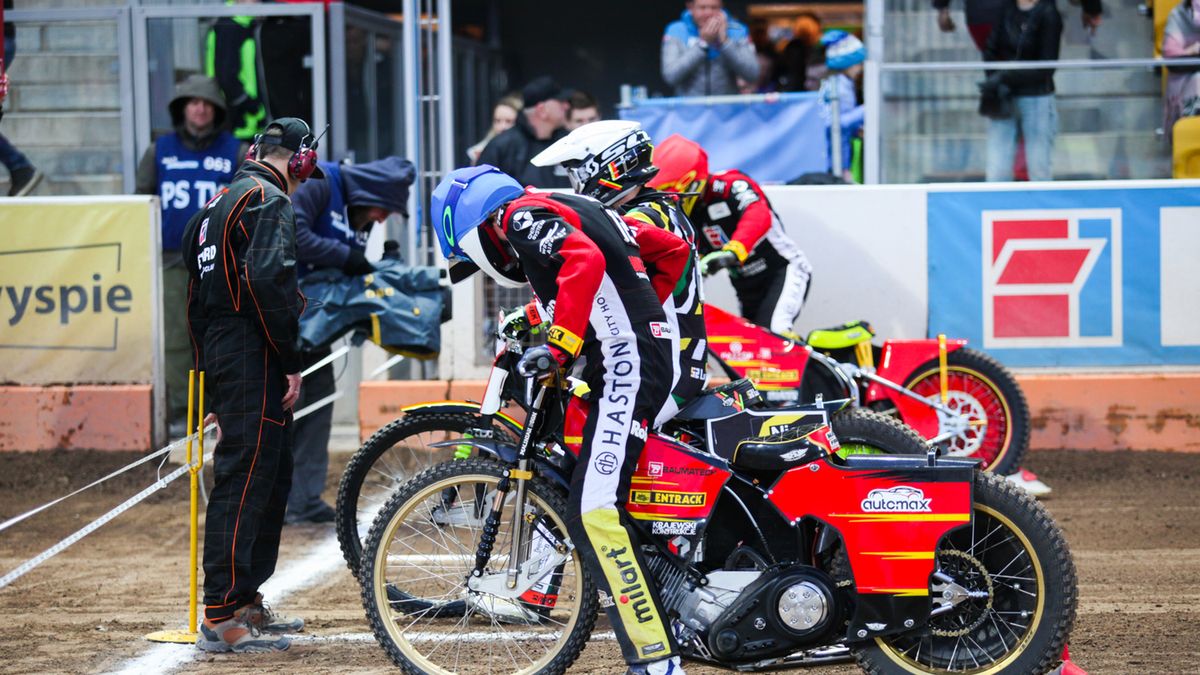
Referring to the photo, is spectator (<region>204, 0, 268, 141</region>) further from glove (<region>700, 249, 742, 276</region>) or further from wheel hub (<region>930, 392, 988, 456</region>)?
wheel hub (<region>930, 392, 988, 456</region>)

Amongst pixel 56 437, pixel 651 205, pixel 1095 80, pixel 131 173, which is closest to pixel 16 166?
pixel 131 173

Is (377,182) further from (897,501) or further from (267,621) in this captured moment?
(897,501)

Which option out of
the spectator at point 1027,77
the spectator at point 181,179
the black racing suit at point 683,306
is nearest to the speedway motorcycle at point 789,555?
the black racing suit at point 683,306

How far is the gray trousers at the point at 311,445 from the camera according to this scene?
27.9 ft

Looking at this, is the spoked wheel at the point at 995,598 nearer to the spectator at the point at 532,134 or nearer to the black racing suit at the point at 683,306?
the black racing suit at the point at 683,306

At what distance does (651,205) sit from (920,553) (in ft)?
6.02

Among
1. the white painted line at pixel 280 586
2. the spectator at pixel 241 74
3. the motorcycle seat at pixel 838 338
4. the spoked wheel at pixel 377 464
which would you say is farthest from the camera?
the spectator at pixel 241 74

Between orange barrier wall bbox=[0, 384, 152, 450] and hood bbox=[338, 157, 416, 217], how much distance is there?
2667mm

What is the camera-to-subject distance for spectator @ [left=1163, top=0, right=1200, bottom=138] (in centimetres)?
1056

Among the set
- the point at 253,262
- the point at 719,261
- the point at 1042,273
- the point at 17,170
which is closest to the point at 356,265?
the point at 719,261

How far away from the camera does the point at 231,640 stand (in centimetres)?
605

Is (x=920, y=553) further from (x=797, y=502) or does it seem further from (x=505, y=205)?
(x=505, y=205)

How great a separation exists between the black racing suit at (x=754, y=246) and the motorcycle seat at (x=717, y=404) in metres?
3.01

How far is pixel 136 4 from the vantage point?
40.3ft
